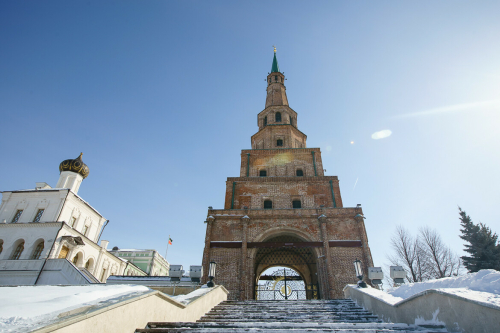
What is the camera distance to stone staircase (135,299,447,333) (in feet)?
16.3

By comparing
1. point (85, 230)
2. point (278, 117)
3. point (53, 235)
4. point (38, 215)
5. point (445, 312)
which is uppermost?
point (278, 117)

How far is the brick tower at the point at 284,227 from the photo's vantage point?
15727 millimetres

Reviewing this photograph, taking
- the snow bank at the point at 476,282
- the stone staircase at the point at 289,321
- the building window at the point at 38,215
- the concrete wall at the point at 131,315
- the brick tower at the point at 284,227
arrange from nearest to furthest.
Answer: the concrete wall at the point at 131,315
the snow bank at the point at 476,282
the stone staircase at the point at 289,321
the brick tower at the point at 284,227
the building window at the point at 38,215

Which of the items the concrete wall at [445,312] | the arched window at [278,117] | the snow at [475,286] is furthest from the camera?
the arched window at [278,117]

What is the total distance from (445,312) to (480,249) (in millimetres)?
24947

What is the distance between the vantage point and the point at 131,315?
4547mm

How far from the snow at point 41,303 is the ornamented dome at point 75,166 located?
29.3 metres

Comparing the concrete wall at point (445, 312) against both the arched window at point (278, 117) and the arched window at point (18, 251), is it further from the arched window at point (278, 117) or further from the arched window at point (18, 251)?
the arched window at point (18, 251)

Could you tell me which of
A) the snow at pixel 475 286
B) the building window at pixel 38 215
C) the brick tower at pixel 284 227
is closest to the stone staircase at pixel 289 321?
the snow at pixel 475 286

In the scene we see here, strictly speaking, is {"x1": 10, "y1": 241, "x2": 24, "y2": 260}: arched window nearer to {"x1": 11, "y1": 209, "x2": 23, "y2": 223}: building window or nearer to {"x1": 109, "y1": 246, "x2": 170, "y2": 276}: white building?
{"x1": 11, "y1": 209, "x2": 23, "y2": 223}: building window

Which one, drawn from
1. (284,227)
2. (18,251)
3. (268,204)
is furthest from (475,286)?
(18,251)

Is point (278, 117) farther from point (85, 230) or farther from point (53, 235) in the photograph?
point (85, 230)

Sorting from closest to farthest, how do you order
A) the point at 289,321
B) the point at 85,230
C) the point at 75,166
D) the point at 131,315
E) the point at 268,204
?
the point at 131,315, the point at 289,321, the point at 268,204, the point at 85,230, the point at 75,166

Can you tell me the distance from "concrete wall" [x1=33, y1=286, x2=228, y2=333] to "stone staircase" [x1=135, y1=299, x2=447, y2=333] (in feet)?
0.70
